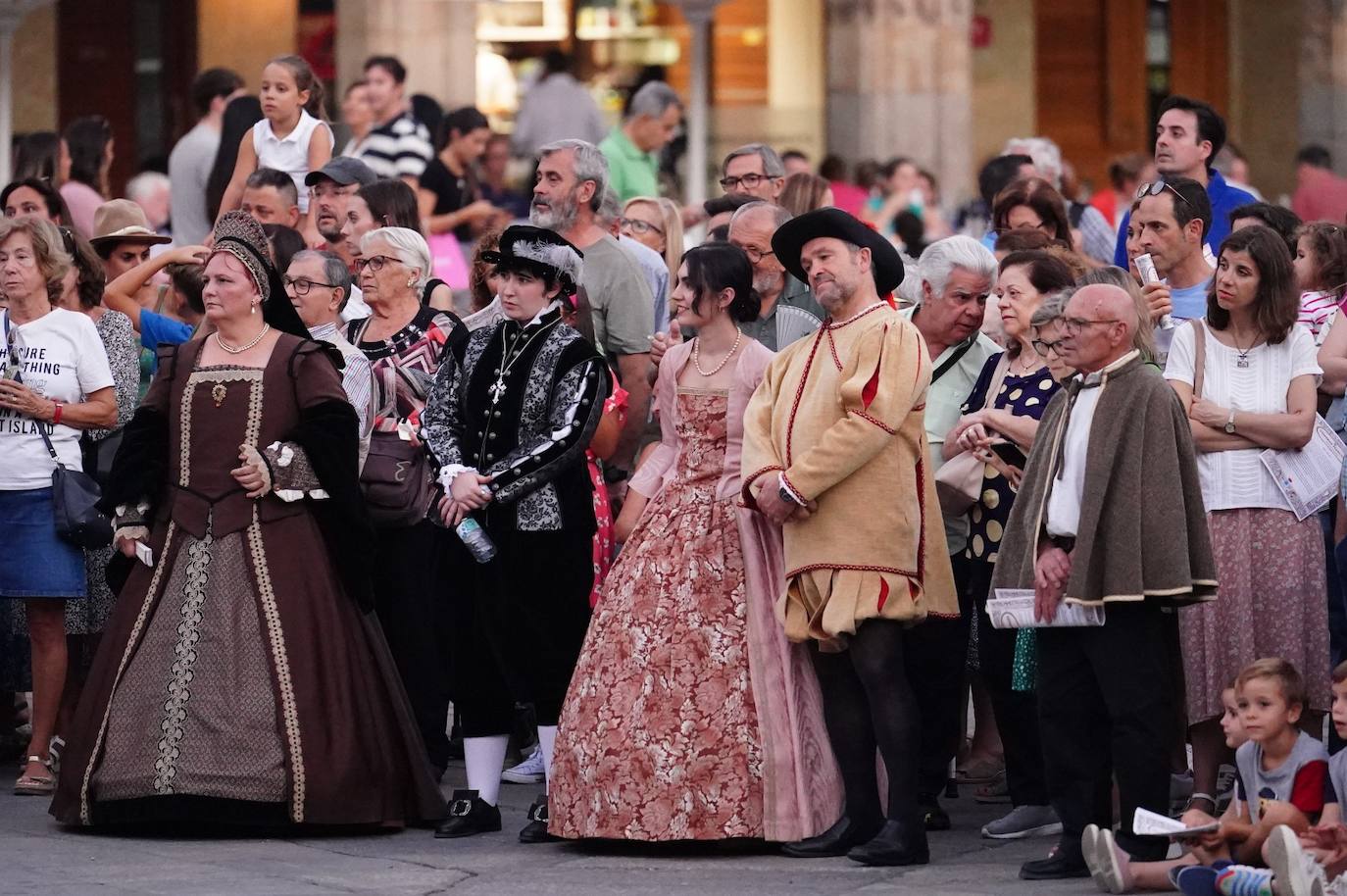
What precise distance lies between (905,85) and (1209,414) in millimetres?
12522

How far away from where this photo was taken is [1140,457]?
7.49m

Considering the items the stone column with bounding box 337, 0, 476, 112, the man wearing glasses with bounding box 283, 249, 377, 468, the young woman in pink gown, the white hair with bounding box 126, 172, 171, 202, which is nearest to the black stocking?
the young woman in pink gown

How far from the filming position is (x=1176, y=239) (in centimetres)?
892

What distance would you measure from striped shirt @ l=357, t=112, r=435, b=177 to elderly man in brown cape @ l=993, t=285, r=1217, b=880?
6.44 metres

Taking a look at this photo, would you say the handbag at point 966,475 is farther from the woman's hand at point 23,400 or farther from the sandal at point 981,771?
the woman's hand at point 23,400

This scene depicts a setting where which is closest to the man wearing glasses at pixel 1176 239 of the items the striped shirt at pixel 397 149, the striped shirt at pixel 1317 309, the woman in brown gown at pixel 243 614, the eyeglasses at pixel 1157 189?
the eyeglasses at pixel 1157 189

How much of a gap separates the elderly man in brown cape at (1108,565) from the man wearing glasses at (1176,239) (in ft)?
4.14

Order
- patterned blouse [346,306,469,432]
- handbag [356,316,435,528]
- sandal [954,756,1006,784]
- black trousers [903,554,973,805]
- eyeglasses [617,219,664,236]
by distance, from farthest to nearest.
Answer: eyeglasses [617,219,664,236] → sandal [954,756,1006,784] → patterned blouse [346,306,469,432] → handbag [356,316,435,528] → black trousers [903,554,973,805]

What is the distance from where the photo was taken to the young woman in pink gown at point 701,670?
26.3ft

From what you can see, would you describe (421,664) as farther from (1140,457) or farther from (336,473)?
(1140,457)

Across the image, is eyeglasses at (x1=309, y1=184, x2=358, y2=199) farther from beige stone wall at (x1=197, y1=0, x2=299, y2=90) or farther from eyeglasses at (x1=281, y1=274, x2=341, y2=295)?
beige stone wall at (x1=197, y1=0, x2=299, y2=90)

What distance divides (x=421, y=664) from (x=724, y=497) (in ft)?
5.47

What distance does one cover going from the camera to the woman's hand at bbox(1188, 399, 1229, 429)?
8328 mm

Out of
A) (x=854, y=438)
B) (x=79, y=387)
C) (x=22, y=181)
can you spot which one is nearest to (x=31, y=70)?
(x=22, y=181)
